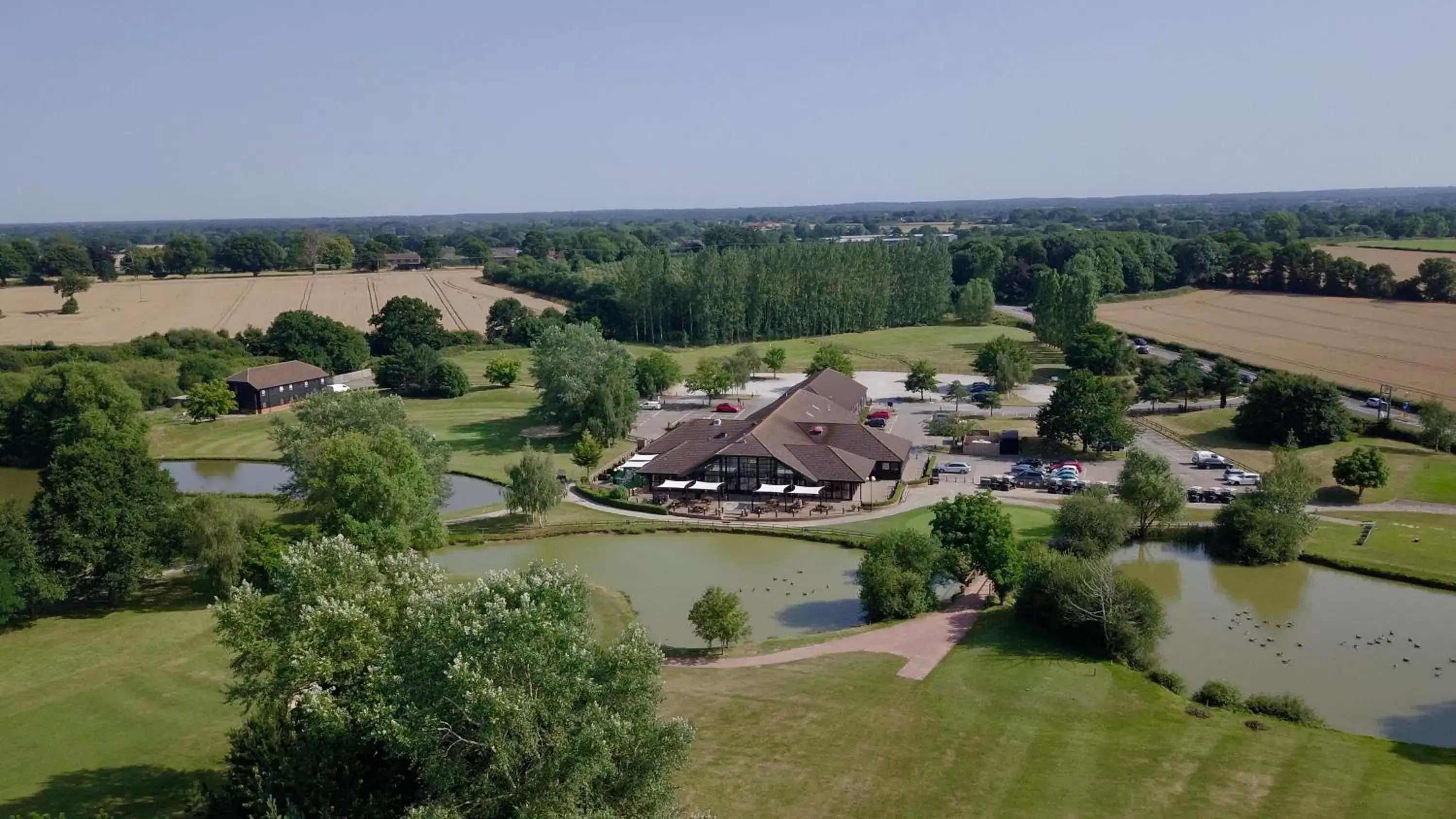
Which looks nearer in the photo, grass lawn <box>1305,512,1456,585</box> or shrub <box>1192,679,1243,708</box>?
shrub <box>1192,679,1243,708</box>

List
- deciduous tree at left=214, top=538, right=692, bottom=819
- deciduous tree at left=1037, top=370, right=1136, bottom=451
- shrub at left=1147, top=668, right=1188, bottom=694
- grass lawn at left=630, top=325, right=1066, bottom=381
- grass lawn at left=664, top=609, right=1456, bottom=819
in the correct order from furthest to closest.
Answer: grass lawn at left=630, top=325, right=1066, bottom=381
deciduous tree at left=1037, top=370, right=1136, bottom=451
shrub at left=1147, top=668, right=1188, bottom=694
grass lawn at left=664, top=609, right=1456, bottom=819
deciduous tree at left=214, top=538, right=692, bottom=819

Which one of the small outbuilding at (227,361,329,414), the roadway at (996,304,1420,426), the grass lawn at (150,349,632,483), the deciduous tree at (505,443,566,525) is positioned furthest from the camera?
the small outbuilding at (227,361,329,414)

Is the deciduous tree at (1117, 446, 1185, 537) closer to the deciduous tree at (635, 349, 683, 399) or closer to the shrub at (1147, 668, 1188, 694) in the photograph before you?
the shrub at (1147, 668, 1188, 694)

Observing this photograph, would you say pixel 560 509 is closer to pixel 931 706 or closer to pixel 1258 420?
pixel 931 706

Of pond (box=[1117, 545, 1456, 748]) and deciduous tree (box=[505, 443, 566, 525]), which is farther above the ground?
deciduous tree (box=[505, 443, 566, 525])

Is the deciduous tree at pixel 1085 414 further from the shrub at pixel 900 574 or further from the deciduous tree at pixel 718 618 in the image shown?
the deciduous tree at pixel 718 618

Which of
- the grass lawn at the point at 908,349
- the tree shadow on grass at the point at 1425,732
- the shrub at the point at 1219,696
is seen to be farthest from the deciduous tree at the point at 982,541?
the grass lawn at the point at 908,349

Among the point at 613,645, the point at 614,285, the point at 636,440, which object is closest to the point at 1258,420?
the point at 636,440

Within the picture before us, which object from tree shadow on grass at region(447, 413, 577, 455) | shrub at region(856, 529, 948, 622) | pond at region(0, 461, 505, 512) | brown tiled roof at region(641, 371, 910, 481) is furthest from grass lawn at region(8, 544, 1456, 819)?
tree shadow on grass at region(447, 413, 577, 455)
